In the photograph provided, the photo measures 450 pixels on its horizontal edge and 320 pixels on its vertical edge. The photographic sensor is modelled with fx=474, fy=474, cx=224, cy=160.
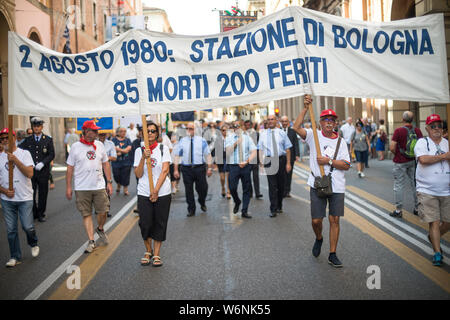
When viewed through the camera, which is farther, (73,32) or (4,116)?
(73,32)

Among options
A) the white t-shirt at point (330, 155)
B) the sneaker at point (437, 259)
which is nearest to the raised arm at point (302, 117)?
the white t-shirt at point (330, 155)

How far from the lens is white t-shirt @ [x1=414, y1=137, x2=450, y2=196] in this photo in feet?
19.2

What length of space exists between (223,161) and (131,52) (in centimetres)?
699

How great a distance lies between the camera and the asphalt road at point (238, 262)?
491cm

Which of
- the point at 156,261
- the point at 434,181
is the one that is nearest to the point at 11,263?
the point at 156,261

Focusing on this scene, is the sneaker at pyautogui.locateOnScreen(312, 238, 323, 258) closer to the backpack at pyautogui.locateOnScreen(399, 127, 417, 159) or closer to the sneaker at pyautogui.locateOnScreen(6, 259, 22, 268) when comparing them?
the backpack at pyautogui.locateOnScreen(399, 127, 417, 159)

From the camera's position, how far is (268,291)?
191 inches

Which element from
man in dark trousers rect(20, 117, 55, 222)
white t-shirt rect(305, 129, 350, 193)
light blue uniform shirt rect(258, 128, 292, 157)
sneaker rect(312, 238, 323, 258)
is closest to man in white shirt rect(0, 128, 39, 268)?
man in dark trousers rect(20, 117, 55, 222)

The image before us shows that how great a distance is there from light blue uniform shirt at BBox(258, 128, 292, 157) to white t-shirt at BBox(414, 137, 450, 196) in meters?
4.21

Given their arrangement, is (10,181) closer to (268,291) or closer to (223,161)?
(268,291)

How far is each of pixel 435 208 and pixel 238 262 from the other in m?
2.54

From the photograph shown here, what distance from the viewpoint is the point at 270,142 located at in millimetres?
9984

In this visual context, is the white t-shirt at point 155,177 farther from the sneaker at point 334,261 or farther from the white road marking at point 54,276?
the sneaker at point 334,261
